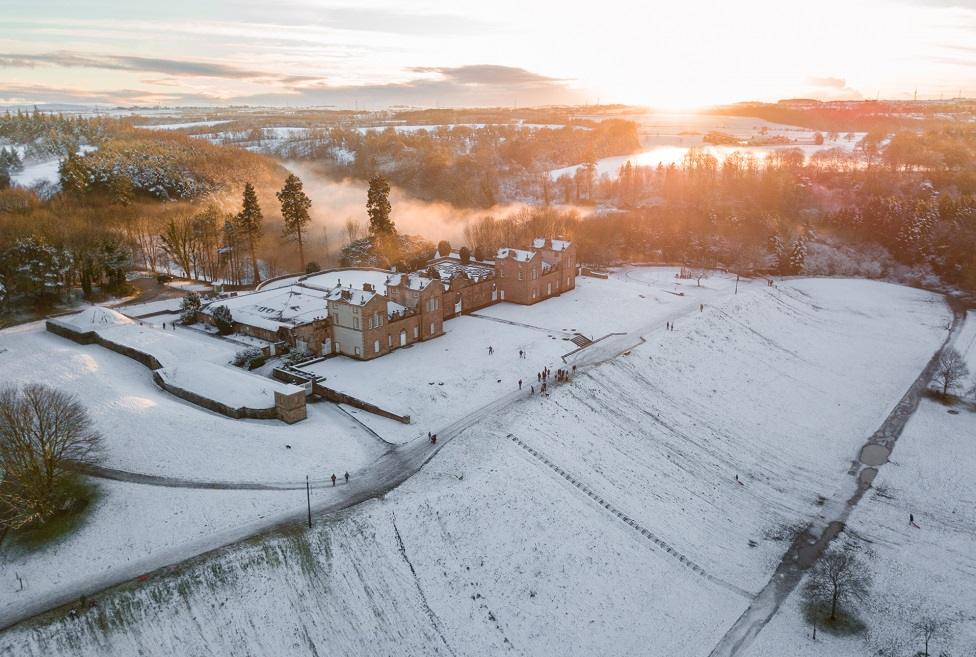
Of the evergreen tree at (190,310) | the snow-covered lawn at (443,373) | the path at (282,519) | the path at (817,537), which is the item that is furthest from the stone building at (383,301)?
the path at (817,537)

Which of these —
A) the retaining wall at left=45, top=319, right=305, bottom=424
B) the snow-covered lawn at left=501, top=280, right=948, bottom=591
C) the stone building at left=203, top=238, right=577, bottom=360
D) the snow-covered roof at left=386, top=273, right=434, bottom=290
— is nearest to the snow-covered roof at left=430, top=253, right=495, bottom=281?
the stone building at left=203, top=238, right=577, bottom=360

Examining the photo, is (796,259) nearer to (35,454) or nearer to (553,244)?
(553,244)

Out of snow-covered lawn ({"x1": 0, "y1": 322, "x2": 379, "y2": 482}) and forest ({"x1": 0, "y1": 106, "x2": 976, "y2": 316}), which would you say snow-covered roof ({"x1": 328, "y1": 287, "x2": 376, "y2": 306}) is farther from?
forest ({"x1": 0, "y1": 106, "x2": 976, "y2": 316})

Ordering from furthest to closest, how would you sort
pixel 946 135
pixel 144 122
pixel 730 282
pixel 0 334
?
pixel 144 122, pixel 946 135, pixel 730 282, pixel 0 334

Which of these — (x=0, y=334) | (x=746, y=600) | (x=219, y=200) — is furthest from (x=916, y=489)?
(x=219, y=200)

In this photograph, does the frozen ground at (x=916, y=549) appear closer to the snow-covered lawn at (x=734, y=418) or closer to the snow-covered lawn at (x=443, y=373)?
the snow-covered lawn at (x=734, y=418)

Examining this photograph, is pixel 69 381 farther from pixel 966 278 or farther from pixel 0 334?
pixel 966 278
